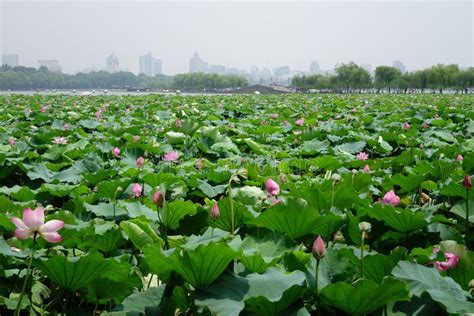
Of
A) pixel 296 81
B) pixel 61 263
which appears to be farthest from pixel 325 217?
pixel 296 81

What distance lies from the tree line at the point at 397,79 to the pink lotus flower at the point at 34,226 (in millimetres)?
54375

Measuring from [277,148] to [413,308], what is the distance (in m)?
3.02

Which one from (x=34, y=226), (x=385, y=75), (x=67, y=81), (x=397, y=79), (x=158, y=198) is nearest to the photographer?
(x=34, y=226)

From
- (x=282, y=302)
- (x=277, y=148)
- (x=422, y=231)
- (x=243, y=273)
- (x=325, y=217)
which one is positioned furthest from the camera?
(x=277, y=148)

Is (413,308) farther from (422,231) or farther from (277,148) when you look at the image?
(277,148)

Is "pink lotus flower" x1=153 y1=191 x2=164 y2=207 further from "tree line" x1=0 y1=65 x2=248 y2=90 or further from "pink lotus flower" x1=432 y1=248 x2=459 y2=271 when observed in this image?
"tree line" x1=0 y1=65 x2=248 y2=90

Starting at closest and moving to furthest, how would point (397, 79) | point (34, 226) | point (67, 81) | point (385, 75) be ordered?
point (34, 226) < point (397, 79) < point (385, 75) < point (67, 81)

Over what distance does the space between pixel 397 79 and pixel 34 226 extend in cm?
6239

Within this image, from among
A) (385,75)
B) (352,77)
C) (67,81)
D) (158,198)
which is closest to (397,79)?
(385,75)

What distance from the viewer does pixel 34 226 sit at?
97cm

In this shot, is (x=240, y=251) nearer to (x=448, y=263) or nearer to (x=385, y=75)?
(x=448, y=263)

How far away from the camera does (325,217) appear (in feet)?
4.20

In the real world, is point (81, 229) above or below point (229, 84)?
below

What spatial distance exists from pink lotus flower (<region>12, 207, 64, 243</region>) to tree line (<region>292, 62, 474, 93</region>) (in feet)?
178
